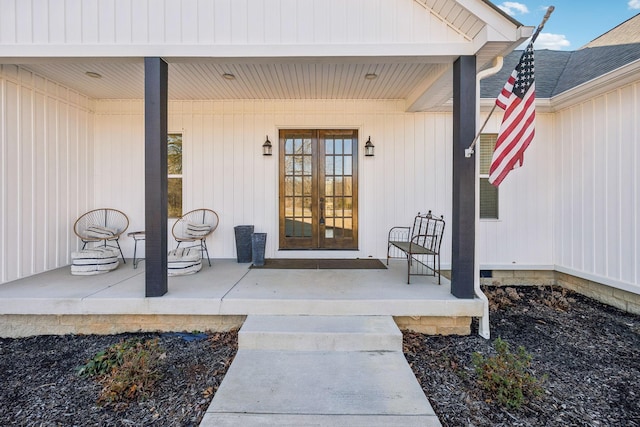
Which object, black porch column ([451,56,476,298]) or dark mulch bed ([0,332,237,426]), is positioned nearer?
dark mulch bed ([0,332,237,426])

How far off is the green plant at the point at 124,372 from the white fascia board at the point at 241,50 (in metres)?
2.78

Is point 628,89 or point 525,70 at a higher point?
point 628,89

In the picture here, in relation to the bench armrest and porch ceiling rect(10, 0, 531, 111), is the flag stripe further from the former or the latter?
the bench armrest

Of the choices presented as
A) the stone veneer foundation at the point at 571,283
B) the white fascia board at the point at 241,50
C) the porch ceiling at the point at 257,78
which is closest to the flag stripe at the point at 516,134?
the white fascia board at the point at 241,50

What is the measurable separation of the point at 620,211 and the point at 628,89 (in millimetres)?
1470

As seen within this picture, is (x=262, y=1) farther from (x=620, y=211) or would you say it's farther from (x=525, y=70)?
(x=620, y=211)

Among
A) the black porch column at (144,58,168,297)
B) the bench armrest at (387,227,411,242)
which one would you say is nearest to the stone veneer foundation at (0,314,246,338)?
the black porch column at (144,58,168,297)

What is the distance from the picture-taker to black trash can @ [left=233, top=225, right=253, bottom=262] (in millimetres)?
4696

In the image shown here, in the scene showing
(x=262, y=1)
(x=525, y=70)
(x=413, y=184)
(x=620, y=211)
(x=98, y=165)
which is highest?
(x=262, y=1)

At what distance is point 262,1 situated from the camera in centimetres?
308

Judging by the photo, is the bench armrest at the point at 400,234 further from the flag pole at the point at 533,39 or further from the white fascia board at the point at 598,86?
the white fascia board at the point at 598,86

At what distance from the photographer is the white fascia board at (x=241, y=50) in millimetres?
3061

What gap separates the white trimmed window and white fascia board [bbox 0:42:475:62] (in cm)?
221

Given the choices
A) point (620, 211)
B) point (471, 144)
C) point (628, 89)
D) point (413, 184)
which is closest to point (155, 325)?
point (471, 144)
